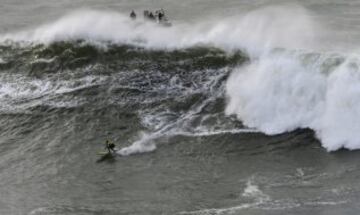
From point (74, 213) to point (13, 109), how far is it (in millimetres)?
11013

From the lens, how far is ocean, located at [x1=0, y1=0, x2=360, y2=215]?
20.1 metres

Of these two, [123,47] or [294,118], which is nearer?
[294,118]

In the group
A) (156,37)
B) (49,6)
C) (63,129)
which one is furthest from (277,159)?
(49,6)

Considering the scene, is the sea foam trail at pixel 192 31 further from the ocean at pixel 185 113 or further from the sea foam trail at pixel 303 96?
the sea foam trail at pixel 303 96

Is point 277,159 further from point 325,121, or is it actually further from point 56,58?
point 56,58

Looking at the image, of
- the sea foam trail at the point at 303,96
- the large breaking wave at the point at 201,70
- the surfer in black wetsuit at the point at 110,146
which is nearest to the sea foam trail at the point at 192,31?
the large breaking wave at the point at 201,70

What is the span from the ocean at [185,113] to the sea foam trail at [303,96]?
0.05 metres

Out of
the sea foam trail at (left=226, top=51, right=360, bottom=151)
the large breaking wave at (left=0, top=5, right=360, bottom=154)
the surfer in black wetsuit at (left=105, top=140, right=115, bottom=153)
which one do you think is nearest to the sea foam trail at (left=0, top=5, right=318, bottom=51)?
the large breaking wave at (left=0, top=5, right=360, bottom=154)

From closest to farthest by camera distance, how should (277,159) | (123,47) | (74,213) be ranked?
(74,213) → (277,159) → (123,47)

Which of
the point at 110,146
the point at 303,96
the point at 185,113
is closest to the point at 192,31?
the point at 185,113

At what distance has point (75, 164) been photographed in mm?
22984

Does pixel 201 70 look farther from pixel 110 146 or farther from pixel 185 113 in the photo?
pixel 110 146

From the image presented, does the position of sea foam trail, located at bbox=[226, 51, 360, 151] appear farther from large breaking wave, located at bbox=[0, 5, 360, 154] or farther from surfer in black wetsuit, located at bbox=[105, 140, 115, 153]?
surfer in black wetsuit, located at bbox=[105, 140, 115, 153]

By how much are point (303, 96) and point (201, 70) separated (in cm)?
569
